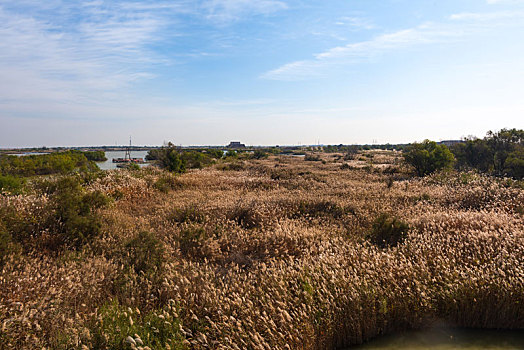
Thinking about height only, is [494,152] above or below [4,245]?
above

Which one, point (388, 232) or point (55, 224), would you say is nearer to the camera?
point (388, 232)

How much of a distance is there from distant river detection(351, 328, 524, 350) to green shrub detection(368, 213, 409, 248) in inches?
114

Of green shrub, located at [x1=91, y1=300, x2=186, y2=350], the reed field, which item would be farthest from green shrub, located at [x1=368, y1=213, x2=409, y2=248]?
green shrub, located at [x1=91, y1=300, x2=186, y2=350]

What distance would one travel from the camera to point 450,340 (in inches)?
175

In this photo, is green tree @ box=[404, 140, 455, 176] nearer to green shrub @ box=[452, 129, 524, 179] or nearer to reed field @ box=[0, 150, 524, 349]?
green shrub @ box=[452, 129, 524, 179]

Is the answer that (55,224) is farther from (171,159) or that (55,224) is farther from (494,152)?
(494,152)

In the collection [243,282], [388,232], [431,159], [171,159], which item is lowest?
[243,282]

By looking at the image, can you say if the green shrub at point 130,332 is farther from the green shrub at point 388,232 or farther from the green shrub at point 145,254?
the green shrub at point 388,232

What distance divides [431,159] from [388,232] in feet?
66.8

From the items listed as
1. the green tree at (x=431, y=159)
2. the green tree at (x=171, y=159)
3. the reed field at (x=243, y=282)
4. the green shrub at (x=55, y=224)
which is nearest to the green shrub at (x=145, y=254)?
the reed field at (x=243, y=282)

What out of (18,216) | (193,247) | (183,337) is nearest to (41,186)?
(18,216)

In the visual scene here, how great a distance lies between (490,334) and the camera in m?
4.56

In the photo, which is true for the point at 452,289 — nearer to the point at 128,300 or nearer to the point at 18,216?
the point at 128,300

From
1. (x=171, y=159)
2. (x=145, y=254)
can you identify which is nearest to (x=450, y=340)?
(x=145, y=254)
